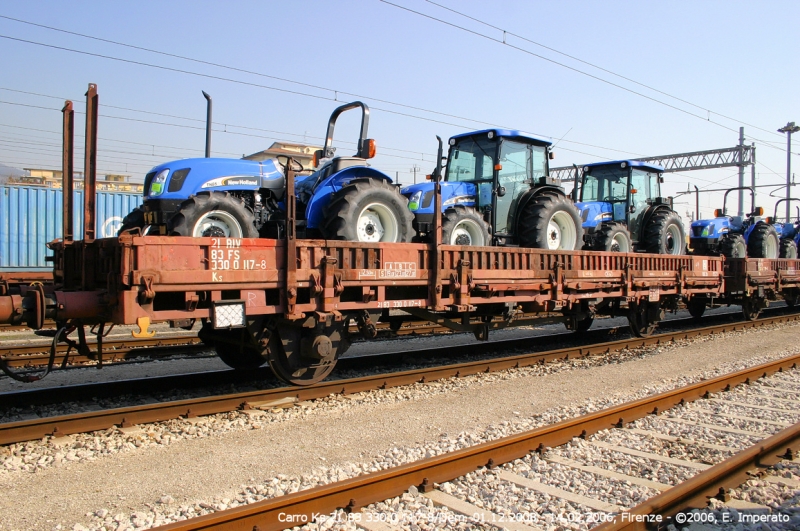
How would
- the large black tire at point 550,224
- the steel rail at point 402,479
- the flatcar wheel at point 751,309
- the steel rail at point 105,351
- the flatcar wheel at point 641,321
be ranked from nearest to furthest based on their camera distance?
the steel rail at point 402,479, the steel rail at point 105,351, the large black tire at point 550,224, the flatcar wheel at point 641,321, the flatcar wheel at point 751,309

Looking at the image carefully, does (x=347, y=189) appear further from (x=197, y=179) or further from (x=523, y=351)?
(x=523, y=351)

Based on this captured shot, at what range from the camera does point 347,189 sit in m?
7.18

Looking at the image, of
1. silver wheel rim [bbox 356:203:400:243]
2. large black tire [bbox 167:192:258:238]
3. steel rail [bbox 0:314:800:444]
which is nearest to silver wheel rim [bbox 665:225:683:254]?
steel rail [bbox 0:314:800:444]

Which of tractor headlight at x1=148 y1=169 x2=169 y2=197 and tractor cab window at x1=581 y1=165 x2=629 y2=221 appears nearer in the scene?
tractor headlight at x1=148 y1=169 x2=169 y2=197

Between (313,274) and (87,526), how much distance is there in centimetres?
309

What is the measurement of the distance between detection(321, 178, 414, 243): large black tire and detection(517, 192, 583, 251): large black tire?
3.08 meters

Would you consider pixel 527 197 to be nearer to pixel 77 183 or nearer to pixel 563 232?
pixel 563 232

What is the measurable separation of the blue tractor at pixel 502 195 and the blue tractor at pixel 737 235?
8582mm

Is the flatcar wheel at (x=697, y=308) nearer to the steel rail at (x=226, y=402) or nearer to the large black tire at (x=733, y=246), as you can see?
the large black tire at (x=733, y=246)

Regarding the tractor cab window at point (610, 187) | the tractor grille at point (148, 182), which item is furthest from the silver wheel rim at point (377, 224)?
the tractor cab window at point (610, 187)

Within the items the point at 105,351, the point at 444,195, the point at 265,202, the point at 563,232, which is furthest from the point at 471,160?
the point at 105,351

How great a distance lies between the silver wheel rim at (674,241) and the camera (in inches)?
600

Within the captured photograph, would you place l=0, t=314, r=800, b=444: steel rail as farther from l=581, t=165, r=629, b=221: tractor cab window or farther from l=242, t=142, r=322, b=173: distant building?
l=581, t=165, r=629, b=221: tractor cab window

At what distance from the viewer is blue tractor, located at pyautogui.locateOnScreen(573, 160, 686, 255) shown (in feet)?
48.2
